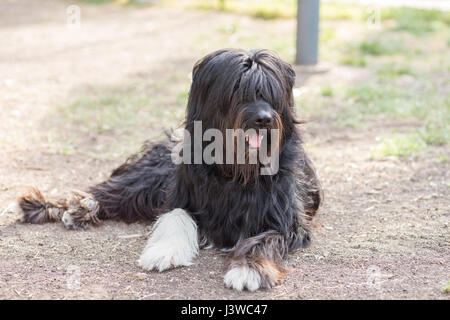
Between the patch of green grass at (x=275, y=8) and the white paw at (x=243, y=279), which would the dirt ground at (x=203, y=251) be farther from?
the patch of green grass at (x=275, y=8)

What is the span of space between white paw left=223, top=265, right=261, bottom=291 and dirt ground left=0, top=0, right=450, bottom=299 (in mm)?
46

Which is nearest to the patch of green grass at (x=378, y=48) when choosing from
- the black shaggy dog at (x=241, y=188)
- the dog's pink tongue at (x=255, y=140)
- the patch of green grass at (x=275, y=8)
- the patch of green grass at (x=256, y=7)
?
the patch of green grass at (x=275, y=8)

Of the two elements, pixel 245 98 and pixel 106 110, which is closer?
pixel 245 98

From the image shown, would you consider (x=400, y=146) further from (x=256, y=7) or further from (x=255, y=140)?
(x=256, y=7)

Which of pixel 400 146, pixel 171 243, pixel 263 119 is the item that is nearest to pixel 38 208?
pixel 171 243

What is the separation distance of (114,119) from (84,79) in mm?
1931

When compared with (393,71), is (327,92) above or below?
below

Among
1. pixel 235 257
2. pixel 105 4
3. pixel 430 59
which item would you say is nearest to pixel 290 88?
pixel 235 257

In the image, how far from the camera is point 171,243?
4.82 meters

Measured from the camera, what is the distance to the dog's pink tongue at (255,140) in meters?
4.62

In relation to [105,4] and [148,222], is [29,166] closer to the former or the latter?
[148,222]

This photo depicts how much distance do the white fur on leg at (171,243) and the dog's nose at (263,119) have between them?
1.00 metres

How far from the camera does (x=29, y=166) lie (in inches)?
274

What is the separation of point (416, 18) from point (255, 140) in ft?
31.1
